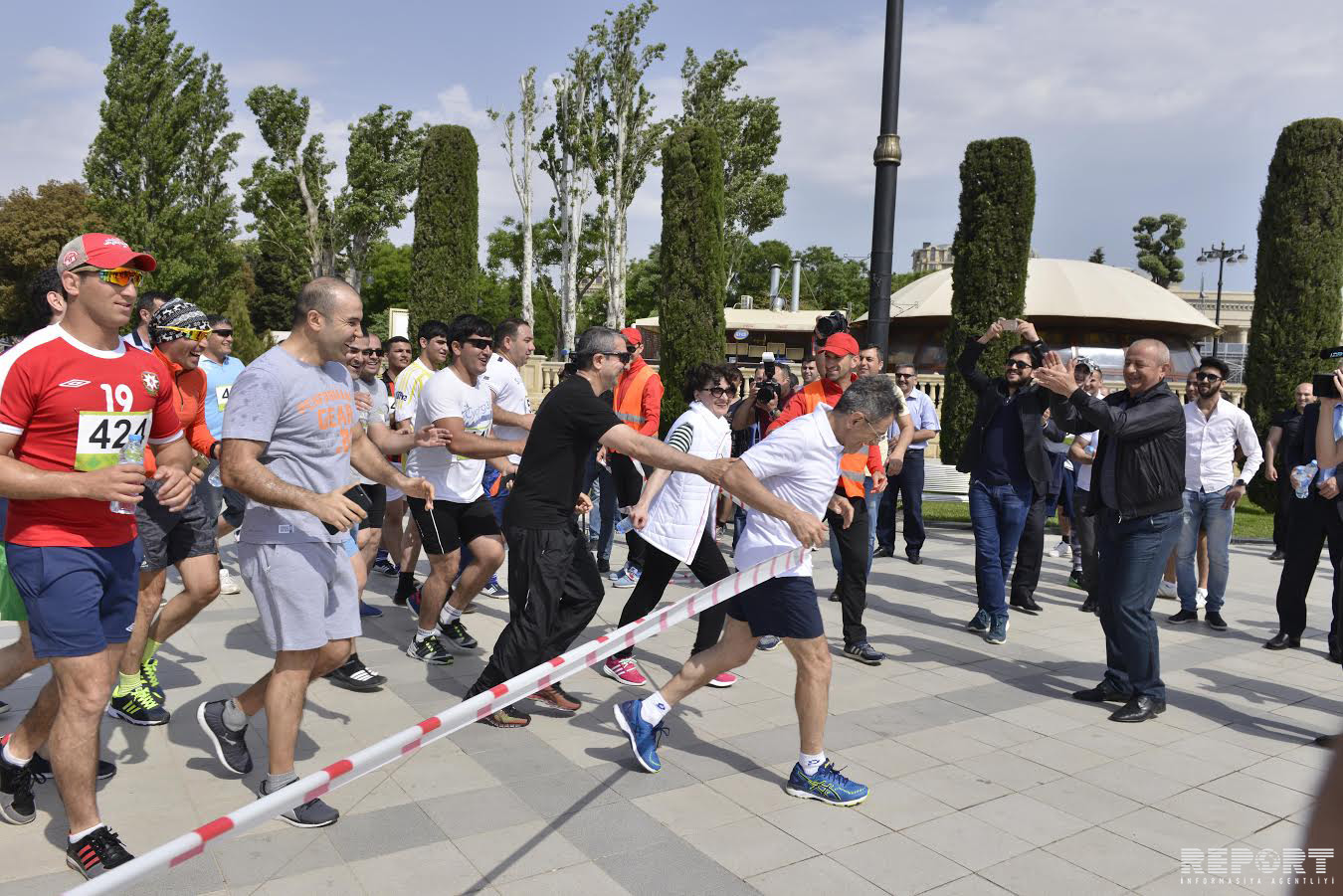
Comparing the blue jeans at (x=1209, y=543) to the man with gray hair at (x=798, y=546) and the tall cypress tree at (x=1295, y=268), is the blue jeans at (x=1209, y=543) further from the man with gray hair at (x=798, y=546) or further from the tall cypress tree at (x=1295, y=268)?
the tall cypress tree at (x=1295, y=268)

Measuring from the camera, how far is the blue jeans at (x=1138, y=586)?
5.25 m

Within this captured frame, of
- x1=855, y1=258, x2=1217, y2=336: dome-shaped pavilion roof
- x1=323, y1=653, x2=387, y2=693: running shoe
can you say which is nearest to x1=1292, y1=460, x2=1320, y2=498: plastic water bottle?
x1=323, y1=653, x2=387, y2=693: running shoe

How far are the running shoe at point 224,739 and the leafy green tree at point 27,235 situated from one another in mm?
45817

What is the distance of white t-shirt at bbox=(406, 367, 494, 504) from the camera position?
5578 millimetres

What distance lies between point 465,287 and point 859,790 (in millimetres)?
20215

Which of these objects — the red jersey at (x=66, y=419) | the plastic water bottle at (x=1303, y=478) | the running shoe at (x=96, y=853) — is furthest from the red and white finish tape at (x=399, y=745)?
the plastic water bottle at (x=1303, y=478)

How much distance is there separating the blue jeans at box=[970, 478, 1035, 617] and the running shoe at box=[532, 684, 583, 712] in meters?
3.29

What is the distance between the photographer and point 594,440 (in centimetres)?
475

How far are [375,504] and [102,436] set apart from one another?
3949 millimetres

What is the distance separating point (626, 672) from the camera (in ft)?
18.4

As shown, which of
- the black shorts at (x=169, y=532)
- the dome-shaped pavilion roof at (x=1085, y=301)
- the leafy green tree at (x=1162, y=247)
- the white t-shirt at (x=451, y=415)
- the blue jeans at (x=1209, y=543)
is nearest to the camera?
the black shorts at (x=169, y=532)

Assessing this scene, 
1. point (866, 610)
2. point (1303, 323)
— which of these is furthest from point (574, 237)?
point (866, 610)

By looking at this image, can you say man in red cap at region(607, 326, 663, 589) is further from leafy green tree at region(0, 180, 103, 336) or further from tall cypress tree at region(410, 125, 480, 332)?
leafy green tree at region(0, 180, 103, 336)

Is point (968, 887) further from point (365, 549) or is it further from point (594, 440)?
point (365, 549)
